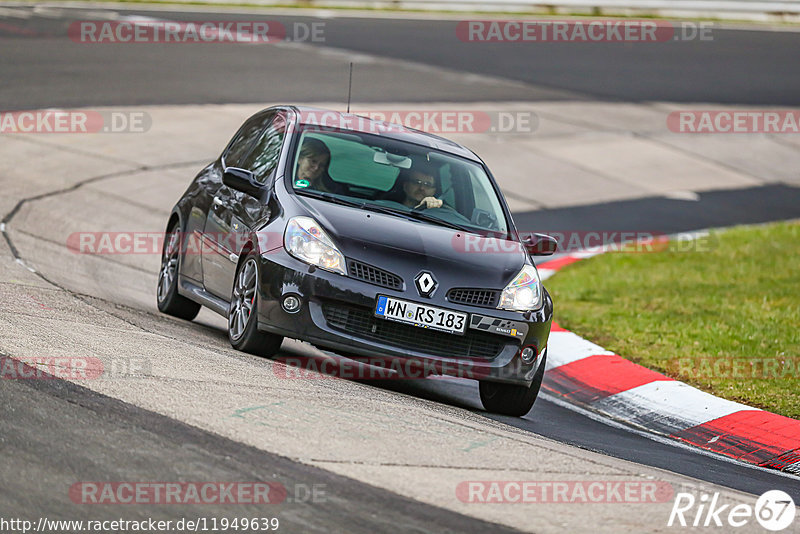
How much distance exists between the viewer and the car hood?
24.1 feet

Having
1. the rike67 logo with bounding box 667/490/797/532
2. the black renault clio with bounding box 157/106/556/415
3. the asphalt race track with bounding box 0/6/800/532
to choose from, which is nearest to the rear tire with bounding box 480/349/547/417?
the black renault clio with bounding box 157/106/556/415

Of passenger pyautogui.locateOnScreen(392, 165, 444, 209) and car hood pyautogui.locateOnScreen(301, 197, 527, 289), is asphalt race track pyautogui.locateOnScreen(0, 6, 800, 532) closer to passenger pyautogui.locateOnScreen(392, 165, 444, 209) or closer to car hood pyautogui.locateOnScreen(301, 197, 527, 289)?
car hood pyautogui.locateOnScreen(301, 197, 527, 289)

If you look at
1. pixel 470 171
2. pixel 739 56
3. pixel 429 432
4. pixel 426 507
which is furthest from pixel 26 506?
pixel 739 56

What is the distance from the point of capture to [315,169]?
825 centimetres

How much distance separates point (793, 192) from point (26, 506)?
17118mm

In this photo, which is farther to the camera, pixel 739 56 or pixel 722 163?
pixel 739 56

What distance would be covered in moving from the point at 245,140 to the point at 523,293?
2784 millimetres

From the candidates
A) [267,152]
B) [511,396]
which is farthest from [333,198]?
[511,396]

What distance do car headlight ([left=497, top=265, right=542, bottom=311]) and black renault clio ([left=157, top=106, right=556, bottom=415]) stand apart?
0.01 meters

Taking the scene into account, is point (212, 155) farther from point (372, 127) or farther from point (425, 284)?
point (425, 284)

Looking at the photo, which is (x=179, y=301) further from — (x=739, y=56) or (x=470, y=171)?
(x=739, y=56)

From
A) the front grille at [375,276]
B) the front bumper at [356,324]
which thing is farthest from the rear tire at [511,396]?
the front grille at [375,276]

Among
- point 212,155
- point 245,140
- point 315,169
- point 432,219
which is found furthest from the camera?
point 212,155

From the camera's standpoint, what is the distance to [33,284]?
28.8ft
